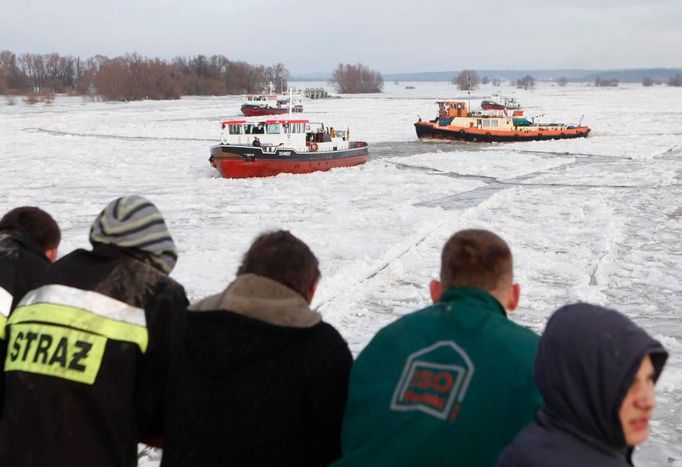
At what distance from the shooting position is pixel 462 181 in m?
17.0

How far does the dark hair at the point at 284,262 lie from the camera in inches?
89.4

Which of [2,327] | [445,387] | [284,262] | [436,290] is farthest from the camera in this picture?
[2,327]

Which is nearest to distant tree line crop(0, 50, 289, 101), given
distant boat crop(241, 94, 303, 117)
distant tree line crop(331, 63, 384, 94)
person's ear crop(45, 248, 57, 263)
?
distant tree line crop(331, 63, 384, 94)

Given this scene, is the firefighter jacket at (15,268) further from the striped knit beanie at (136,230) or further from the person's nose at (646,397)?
the person's nose at (646,397)

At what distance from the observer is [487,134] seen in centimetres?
3034

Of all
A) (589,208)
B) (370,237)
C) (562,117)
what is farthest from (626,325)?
(562,117)

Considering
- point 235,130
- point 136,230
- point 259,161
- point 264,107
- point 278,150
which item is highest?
point 136,230

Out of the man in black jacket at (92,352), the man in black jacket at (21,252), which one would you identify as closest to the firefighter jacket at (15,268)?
the man in black jacket at (21,252)

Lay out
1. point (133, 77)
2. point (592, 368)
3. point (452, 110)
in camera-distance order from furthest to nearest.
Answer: point (133, 77) < point (452, 110) < point (592, 368)

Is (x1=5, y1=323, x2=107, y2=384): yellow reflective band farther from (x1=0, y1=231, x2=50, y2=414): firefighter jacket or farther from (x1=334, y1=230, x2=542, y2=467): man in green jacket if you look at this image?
(x1=334, y1=230, x2=542, y2=467): man in green jacket

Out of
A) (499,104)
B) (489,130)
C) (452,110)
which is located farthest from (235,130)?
(499,104)

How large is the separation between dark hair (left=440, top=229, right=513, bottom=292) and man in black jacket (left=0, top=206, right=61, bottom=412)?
147 centimetres

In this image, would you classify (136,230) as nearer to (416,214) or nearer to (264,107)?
(416,214)

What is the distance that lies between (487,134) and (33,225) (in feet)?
94.6
